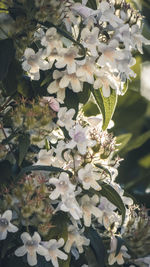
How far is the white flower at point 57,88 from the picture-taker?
56.7 inches

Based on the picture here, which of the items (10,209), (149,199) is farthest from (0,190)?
(149,199)

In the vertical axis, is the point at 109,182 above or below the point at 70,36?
below

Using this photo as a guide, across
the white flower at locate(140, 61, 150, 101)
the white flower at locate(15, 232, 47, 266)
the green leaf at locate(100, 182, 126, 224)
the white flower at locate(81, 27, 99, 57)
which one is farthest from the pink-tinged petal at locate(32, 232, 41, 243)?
the white flower at locate(140, 61, 150, 101)

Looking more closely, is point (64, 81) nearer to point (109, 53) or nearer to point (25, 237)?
point (109, 53)

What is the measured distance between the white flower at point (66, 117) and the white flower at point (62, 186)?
0.14 meters

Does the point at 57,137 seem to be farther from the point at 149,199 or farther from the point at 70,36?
the point at 149,199

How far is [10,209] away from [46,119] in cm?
23

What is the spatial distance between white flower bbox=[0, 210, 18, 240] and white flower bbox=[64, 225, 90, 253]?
16 centimetres

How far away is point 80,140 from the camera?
136cm

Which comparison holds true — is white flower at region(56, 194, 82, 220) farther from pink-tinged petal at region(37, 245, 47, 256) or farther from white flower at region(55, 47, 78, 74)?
white flower at region(55, 47, 78, 74)

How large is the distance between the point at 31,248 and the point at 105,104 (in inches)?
17.7

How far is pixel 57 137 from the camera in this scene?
4.98 feet

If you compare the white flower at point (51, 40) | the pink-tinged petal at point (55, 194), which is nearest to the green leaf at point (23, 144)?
the pink-tinged petal at point (55, 194)

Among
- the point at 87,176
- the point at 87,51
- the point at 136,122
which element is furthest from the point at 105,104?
the point at 136,122
